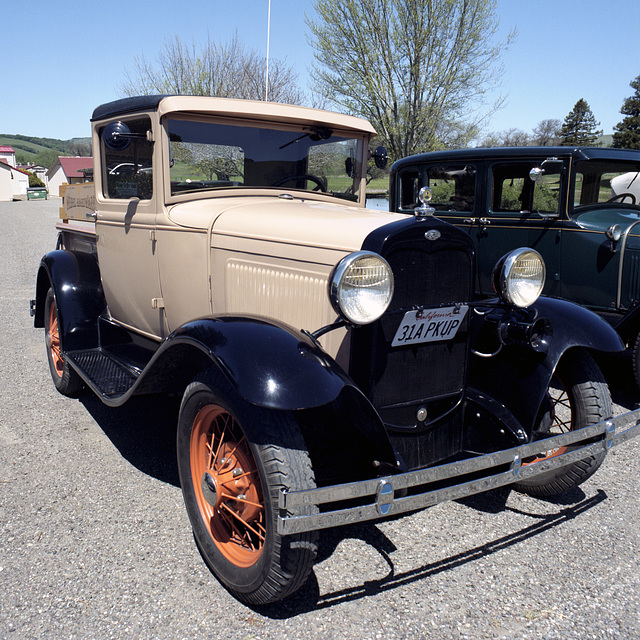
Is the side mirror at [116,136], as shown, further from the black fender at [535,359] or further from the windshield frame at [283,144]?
the black fender at [535,359]

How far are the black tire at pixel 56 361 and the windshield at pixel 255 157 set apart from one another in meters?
1.55

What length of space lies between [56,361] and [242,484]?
274 cm

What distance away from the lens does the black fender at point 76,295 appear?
3734mm

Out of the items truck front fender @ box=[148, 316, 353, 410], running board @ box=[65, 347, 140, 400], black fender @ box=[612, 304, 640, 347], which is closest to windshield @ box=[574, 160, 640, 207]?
black fender @ box=[612, 304, 640, 347]

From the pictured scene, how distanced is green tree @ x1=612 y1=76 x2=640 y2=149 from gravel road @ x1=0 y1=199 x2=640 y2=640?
35.7 meters

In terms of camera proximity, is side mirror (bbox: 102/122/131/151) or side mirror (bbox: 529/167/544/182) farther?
side mirror (bbox: 529/167/544/182)

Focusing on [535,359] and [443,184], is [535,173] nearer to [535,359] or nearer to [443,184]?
[443,184]

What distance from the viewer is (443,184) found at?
5809mm

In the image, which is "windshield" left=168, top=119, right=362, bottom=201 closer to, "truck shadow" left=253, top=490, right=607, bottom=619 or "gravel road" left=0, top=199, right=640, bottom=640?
"gravel road" left=0, top=199, right=640, bottom=640

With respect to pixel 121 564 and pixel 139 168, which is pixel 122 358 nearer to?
pixel 139 168

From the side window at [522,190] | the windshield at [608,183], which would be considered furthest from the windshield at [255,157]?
the windshield at [608,183]

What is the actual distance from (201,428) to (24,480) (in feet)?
4.15

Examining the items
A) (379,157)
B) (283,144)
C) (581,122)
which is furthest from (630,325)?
(581,122)

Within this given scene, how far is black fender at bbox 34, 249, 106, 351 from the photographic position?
373 cm
